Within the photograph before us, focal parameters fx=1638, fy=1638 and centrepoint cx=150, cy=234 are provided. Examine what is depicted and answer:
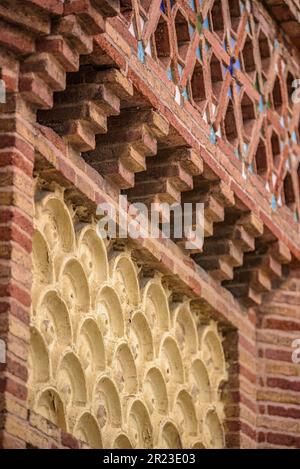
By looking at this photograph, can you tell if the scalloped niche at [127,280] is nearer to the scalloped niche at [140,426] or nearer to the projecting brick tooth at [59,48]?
the scalloped niche at [140,426]

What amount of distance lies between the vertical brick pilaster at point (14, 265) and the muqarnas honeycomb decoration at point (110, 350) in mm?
340

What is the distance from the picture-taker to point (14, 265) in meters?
7.26

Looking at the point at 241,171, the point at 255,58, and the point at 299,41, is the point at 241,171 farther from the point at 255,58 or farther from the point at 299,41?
the point at 299,41

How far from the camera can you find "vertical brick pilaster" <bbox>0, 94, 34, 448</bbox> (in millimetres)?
7016

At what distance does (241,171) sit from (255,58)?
0.85 m

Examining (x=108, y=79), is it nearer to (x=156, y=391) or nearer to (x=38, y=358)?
(x=38, y=358)

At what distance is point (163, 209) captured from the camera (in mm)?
8766

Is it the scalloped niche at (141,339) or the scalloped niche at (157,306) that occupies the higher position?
the scalloped niche at (157,306)

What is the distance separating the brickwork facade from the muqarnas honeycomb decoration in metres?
0.02

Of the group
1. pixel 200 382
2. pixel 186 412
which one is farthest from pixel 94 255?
pixel 200 382

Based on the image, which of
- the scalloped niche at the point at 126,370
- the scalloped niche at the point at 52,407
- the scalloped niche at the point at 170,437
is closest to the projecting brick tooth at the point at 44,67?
the scalloped niche at the point at 52,407

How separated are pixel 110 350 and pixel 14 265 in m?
1.23

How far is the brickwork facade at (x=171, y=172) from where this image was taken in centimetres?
746

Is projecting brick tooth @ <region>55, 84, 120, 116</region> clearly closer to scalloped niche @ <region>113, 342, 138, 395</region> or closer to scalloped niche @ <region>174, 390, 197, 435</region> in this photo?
scalloped niche @ <region>113, 342, 138, 395</region>
